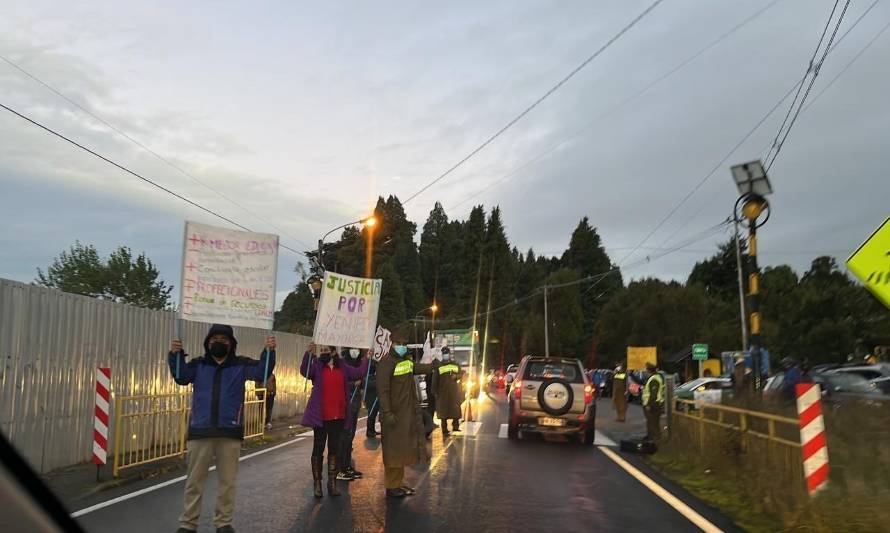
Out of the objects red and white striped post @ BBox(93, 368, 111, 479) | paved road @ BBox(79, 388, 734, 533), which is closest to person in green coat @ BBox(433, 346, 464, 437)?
paved road @ BBox(79, 388, 734, 533)

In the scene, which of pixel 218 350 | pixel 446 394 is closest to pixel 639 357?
pixel 446 394

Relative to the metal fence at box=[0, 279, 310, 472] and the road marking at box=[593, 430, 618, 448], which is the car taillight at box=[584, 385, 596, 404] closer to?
the road marking at box=[593, 430, 618, 448]

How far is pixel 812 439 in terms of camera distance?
23.2 feet

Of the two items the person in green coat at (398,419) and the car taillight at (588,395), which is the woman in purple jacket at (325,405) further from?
the car taillight at (588,395)

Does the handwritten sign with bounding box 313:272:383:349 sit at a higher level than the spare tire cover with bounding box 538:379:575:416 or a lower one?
higher

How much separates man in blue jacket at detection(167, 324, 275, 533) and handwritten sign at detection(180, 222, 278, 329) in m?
1.66

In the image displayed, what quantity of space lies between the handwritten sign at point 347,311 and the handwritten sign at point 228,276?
6.32ft

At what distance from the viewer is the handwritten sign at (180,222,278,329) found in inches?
313

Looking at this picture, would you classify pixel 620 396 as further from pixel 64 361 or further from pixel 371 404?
pixel 64 361

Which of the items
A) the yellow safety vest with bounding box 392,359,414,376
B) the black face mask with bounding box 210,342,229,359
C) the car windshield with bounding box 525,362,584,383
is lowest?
the car windshield with bounding box 525,362,584,383

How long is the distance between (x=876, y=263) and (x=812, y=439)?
2.10m

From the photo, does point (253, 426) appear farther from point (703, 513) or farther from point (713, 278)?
point (713, 278)

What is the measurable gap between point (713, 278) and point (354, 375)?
275 ft

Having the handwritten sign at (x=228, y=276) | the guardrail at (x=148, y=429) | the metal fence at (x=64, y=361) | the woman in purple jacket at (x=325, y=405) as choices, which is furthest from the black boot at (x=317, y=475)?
the metal fence at (x=64, y=361)
